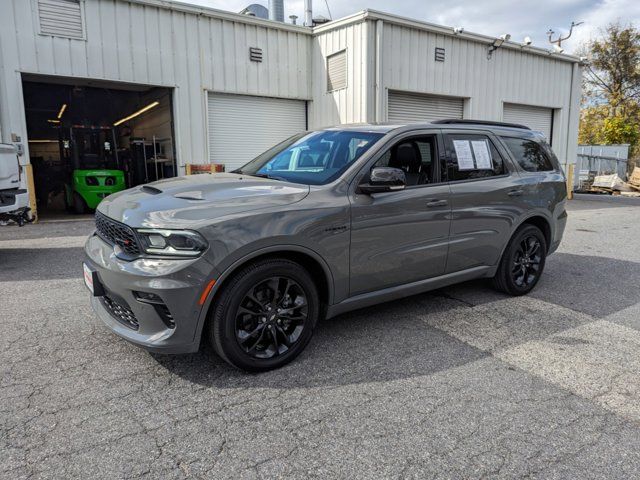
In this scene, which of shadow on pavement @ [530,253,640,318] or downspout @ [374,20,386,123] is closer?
shadow on pavement @ [530,253,640,318]

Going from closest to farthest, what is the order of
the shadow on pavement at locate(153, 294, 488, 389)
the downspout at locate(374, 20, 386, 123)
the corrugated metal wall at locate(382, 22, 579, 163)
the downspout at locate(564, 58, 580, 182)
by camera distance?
the shadow on pavement at locate(153, 294, 488, 389)
the downspout at locate(374, 20, 386, 123)
the corrugated metal wall at locate(382, 22, 579, 163)
the downspout at locate(564, 58, 580, 182)

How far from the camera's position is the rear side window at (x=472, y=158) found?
4324 millimetres

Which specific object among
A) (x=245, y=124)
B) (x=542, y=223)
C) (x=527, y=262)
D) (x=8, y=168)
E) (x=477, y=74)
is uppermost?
(x=477, y=74)

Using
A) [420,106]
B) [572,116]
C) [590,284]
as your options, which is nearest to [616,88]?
[572,116]

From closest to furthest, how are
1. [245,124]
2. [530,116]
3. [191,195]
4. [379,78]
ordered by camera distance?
1. [191,195]
2. [379,78]
3. [245,124]
4. [530,116]

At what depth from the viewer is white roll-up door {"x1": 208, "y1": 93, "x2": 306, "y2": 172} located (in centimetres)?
1207

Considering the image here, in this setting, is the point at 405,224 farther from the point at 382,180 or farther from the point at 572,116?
the point at 572,116

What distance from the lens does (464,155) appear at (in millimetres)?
4418

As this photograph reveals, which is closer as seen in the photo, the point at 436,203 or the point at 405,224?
the point at 405,224

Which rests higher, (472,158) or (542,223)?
(472,158)

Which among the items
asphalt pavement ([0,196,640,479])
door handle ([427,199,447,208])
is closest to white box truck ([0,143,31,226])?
asphalt pavement ([0,196,640,479])

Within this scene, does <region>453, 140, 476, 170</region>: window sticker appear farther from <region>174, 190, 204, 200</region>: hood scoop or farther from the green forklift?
the green forklift

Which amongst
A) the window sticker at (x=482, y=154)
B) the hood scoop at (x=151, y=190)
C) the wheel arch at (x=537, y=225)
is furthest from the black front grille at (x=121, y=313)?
the wheel arch at (x=537, y=225)

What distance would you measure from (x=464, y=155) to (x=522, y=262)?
146cm
